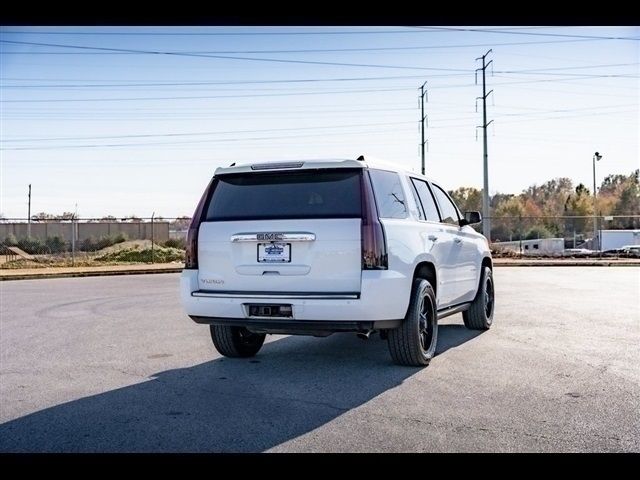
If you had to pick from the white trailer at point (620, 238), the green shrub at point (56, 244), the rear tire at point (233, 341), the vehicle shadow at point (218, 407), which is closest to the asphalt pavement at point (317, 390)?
the vehicle shadow at point (218, 407)

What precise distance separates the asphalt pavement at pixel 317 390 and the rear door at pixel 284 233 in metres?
0.94

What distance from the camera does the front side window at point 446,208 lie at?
852 cm

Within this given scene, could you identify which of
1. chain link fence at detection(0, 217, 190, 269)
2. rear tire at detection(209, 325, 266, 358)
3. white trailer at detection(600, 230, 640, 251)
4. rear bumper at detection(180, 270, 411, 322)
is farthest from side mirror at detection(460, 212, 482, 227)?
white trailer at detection(600, 230, 640, 251)

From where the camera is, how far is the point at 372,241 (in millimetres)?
6176

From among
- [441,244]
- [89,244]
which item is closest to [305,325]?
[441,244]

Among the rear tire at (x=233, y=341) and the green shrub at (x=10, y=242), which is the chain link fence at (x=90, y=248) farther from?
the rear tire at (x=233, y=341)

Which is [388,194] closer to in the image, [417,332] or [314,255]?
[314,255]

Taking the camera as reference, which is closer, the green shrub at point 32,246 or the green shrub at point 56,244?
the green shrub at point 32,246
